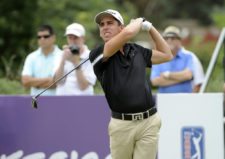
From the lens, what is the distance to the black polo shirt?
6.89m

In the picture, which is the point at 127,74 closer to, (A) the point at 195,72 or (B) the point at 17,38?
(A) the point at 195,72

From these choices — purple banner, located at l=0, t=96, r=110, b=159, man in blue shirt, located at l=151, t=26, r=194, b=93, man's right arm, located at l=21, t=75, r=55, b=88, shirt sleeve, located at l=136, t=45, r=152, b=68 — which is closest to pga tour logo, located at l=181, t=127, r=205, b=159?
Answer: purple banner, located at l=0, t=96, r=110, b=159

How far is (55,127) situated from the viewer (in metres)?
8.98

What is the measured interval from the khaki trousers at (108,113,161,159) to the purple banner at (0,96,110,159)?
73.4 inches

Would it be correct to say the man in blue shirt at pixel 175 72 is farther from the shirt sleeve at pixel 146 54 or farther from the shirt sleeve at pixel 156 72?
the shirt sleeve at pixel 146 54

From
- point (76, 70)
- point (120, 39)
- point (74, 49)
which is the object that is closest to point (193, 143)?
point (76, 70)

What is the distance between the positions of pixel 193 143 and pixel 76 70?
1639 mm

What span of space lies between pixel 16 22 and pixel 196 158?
1108 centimetres

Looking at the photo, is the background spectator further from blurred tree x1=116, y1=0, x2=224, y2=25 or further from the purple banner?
blurred tree x1=116, y1=0, x2=224, y2=25

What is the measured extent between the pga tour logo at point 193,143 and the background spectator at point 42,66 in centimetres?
189

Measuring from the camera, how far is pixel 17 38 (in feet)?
62.9

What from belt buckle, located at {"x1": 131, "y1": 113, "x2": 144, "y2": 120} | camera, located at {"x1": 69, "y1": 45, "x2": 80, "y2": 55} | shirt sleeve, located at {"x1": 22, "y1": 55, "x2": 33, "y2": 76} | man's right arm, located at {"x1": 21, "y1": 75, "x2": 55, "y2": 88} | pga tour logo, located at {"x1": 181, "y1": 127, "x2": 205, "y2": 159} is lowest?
pga tour logo, located at {"x1": 181, "y1": 127, "x2": 205, "y2": 159}

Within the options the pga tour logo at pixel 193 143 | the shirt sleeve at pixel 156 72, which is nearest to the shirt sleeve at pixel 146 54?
the pga tour logo at pixel 193 143

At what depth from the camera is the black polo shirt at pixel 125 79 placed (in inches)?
271
